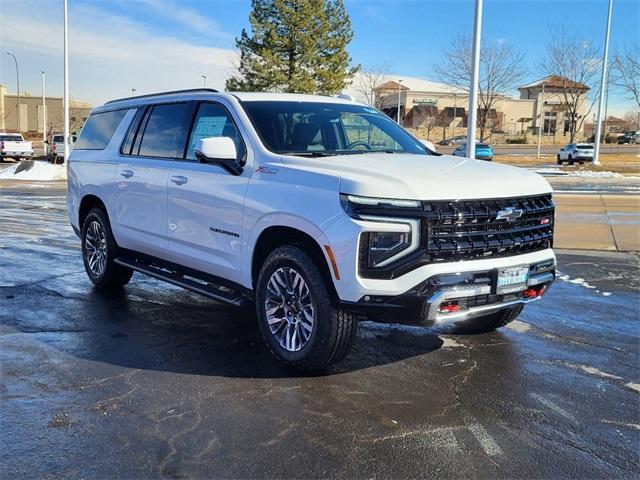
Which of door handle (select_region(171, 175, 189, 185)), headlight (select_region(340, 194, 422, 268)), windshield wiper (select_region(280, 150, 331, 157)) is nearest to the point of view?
headlight (select_region(340, 194, 422, 268))

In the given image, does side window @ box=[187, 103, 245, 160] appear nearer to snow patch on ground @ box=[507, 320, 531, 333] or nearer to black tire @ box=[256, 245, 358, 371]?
black tire @ box=[256, 245, 358, 371]

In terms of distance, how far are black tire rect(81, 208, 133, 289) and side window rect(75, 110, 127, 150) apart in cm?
80

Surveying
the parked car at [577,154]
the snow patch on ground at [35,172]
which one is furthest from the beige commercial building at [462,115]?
the snow patch on ground at [35,172]

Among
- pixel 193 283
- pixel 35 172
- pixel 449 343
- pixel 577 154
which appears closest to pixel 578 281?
pixel 449 343

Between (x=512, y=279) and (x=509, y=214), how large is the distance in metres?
0.46

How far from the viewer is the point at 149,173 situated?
606cm

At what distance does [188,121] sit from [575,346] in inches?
155

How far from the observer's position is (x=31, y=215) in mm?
13828

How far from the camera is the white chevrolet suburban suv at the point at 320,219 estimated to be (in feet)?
13.4

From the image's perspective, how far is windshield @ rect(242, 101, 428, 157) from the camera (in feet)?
16.9

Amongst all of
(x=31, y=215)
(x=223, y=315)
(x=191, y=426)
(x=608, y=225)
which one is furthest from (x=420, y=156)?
(x=31, y=215)

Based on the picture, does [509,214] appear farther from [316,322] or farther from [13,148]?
[13,148]

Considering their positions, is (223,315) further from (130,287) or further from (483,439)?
(483,439)

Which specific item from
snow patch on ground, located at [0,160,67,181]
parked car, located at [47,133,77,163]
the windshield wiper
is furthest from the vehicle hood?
parked car, located at [47,133,77,163]
